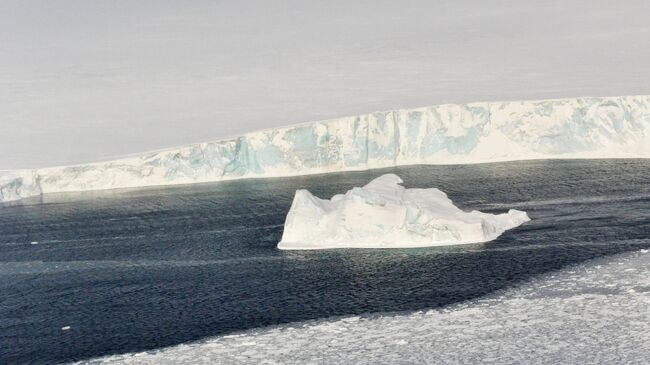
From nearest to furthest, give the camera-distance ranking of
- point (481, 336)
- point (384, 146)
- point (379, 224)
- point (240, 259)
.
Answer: point (481, 336)
point (240, 259)
point (379, 224)
point (384, 146)

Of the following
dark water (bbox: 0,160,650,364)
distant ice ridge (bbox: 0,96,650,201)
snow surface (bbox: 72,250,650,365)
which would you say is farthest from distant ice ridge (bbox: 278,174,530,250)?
distant ice ridge (bbox: 0,96,650,201)

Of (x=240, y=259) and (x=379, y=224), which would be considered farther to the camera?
(x=379, y=224)

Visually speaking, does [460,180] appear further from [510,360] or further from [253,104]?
[510,360]

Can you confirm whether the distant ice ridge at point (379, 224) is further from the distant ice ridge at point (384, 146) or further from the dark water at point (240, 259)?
the distant ice ridge at point (384, 146)

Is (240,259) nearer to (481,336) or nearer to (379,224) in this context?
(379,224)

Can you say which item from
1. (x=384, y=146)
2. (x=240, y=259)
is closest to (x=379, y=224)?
Answer: (x=240, y=259)

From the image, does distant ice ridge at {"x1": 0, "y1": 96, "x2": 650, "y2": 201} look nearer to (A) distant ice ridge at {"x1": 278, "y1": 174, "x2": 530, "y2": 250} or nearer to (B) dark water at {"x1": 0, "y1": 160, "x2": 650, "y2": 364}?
(B) dark water at {"x1": 0, "y1": 160, "x2": 650, "y2": 364}

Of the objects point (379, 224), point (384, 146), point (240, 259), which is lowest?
point (240, 259)
